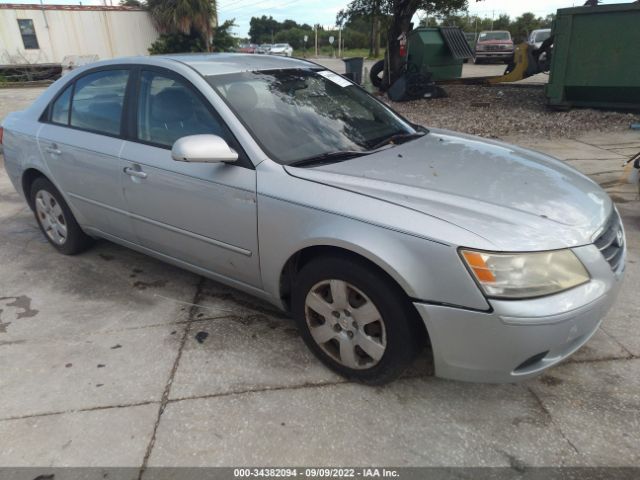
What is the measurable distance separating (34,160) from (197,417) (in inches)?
110

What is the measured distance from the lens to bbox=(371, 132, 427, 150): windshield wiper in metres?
3.03

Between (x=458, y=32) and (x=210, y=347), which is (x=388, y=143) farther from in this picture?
(x=458, y=32)

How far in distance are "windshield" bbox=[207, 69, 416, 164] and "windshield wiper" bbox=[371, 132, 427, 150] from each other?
0.03 meters

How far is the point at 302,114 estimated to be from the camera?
297 centimetres

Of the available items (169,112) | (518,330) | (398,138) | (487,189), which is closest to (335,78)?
(398,138)

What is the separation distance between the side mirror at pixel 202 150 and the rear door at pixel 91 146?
92cm

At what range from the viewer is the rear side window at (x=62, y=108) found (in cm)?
382

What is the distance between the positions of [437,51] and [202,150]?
40.3ft

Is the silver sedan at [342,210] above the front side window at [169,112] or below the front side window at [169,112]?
below

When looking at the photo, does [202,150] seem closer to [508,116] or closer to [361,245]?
[361,245]

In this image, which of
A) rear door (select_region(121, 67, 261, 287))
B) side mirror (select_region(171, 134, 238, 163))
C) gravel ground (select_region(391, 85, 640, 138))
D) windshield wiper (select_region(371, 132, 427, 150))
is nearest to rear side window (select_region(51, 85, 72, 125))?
rear door (select_region(121, 67, 261, 287))

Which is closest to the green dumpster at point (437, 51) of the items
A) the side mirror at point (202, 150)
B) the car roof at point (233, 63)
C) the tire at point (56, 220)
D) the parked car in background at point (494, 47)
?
the car roof at point (233, 63)

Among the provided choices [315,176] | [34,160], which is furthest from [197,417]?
[34,160]

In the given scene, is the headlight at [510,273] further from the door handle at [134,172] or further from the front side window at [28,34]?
the front side window at [28,34]
